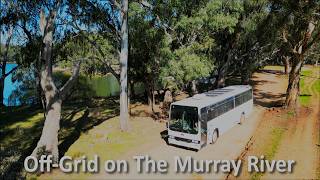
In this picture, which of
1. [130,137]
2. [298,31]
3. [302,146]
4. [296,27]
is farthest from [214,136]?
[296,27]

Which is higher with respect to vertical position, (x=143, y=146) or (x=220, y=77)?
(x=220, y=77)

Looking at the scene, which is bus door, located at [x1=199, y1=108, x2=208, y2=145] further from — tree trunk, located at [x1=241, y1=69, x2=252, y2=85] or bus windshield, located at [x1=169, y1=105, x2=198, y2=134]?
tree trunk, located at [x1=241, y1=69, x2=252, y2=85]

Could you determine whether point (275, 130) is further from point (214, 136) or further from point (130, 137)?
point (130, 137)

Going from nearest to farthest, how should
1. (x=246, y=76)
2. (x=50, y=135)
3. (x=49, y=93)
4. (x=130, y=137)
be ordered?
(x=50, y=135) < (x=49, y=93) < (x=130, y=137) < (x=246, y=76)

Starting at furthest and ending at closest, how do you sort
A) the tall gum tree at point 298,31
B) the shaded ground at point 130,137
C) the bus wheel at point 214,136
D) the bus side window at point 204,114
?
the tall gum tree at point 298,31
the bus wheel at point 214,136
the bus side window at point 204,114
the shaded ground at point 130,137

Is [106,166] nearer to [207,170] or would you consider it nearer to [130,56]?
[207,170]

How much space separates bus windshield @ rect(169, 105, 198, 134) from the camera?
21672mm

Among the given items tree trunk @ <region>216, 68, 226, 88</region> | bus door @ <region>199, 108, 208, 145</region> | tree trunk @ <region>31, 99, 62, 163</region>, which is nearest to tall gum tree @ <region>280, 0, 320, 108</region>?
tree trunk @ <region>216, 68, 226, 88</region>

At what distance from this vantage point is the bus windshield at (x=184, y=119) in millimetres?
21672

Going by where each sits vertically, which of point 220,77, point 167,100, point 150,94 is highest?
point 220,77

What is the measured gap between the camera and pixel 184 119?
72.3ft

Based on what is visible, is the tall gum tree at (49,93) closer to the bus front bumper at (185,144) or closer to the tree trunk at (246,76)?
the bus front bumper at (185,144)

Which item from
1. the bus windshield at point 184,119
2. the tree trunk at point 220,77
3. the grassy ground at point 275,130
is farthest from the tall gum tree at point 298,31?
the bus windshield at point 184,119

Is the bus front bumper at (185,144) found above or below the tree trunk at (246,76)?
below
